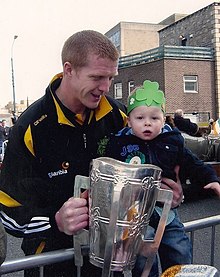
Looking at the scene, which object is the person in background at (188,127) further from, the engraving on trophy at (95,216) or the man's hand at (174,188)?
the engraving on trophy at (95,216)

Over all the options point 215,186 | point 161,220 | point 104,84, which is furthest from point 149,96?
point 161,220

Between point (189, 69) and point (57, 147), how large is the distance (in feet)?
89.6

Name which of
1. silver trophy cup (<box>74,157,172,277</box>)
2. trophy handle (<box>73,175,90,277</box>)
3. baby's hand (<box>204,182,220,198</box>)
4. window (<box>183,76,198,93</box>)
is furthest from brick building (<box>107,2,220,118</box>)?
silver trophy cup (<box>74,157,172,277</box>)

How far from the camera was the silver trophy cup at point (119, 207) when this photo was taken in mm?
1188

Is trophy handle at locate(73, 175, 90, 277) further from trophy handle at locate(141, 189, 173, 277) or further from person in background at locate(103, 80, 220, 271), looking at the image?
person in background at locate(103, 80, 220, 271)

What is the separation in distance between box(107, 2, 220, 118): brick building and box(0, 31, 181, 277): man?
25.8m

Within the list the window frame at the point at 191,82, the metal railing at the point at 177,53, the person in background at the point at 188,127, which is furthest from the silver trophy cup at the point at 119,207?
the window frame at the point at 191,82

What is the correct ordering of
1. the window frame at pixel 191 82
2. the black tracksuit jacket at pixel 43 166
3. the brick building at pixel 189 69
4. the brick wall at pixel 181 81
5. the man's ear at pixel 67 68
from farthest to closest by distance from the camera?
the window frame at pixel 191 82 → the brick building at pixel 189 69 → the brick wall at pixel 181 81 → the man's ear at pixel 67 68 → the black tracksuit jacket at pixel 43 166

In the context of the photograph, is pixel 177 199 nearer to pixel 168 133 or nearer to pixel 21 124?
pixel 168 133

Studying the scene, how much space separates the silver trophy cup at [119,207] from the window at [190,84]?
1072 inches

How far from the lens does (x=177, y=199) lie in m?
1.73

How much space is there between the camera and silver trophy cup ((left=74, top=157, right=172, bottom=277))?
1188mm

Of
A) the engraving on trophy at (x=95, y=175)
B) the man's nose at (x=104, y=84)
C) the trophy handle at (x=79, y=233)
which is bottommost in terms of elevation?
the trophy handle at (x=79, y=233)

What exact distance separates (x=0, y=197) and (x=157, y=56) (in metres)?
27.3
